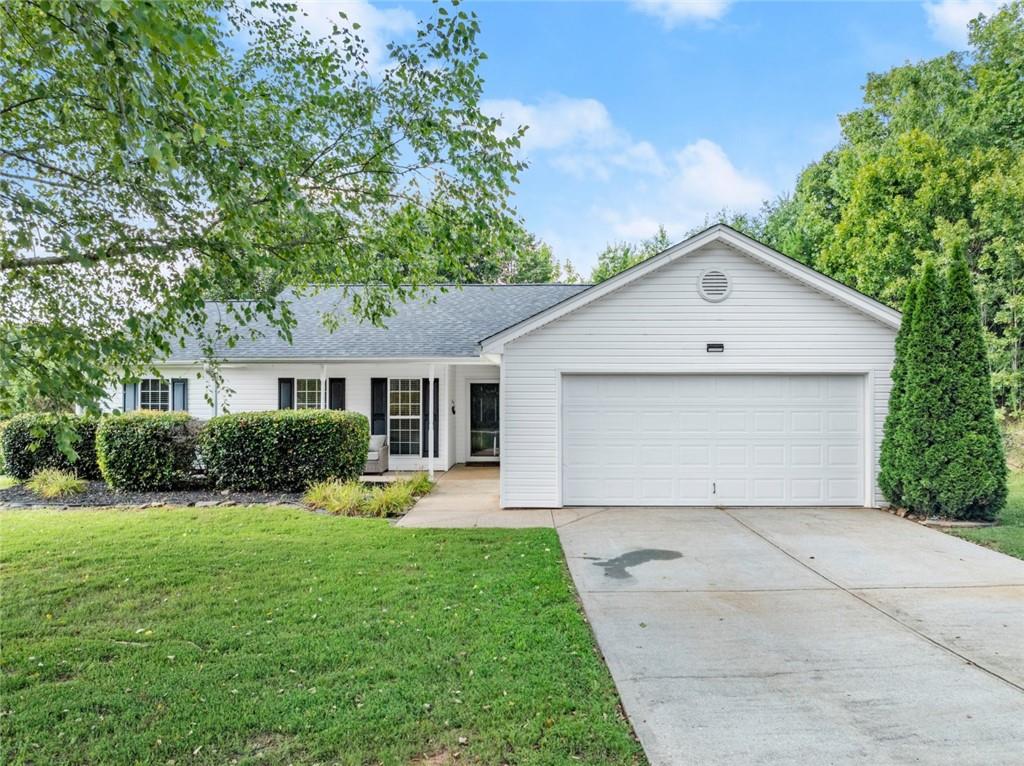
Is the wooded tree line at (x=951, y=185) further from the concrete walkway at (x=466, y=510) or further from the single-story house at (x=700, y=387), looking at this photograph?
the concrete walkway at (x=466, y=510)

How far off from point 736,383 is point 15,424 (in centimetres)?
1388

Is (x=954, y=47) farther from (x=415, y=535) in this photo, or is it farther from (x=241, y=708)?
(x=241, y=708)

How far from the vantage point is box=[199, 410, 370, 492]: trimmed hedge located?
10.8 m

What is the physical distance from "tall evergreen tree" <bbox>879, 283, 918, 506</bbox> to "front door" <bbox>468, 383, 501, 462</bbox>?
352 inches

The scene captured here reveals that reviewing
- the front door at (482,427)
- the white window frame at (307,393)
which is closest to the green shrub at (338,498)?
the white window frame at (307,393)

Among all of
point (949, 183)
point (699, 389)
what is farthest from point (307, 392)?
point (949, 183)

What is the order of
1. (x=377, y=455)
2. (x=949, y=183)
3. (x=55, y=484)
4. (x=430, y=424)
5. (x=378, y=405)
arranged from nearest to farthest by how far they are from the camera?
1. (x=55, y=484)
2. (x=430, y=424)
3. (x=377, y=455)
4. (x=378, y=405)
5. (x=949, y=183)

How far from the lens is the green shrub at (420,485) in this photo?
1060 cm

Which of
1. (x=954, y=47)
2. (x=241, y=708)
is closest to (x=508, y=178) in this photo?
(x=241, y=708)

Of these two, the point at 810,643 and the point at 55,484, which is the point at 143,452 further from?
the point at 810,643

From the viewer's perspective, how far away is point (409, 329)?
48.4 feet

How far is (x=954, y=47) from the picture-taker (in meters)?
21.5

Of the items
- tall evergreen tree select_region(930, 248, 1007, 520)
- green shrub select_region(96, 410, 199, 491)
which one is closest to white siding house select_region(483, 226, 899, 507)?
tall evergreen tree select_region(930, 248, 1007, 520)

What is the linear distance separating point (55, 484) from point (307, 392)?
5298mm
